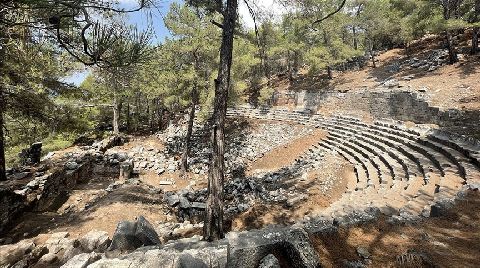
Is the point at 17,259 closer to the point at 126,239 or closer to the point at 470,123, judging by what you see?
the point at 126,239

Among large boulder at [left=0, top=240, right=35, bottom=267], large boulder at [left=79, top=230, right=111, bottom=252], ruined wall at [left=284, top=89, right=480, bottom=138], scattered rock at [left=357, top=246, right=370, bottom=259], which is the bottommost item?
large boulder at [left=79, top=230, right=111, bottom=252]

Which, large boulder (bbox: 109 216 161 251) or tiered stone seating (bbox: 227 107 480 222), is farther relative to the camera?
tiered stone seating (bbox: 227 107 480 222)

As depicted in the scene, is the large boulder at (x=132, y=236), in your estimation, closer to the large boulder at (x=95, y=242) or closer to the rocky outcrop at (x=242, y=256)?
the rocky outcrop at (x=242, y=256)

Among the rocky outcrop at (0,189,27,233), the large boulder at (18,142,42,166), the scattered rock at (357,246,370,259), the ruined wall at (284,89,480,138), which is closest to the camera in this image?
the scattered rock at (357,246,370,259)

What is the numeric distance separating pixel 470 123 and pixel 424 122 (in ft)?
9.72

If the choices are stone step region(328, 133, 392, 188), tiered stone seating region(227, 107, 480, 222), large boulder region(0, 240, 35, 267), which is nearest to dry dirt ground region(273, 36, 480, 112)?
tiered stone seating region(227, 107, 480, 222)

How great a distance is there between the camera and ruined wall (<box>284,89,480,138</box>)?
14453 mm

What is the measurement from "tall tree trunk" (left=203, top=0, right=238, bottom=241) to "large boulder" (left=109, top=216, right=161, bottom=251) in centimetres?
127

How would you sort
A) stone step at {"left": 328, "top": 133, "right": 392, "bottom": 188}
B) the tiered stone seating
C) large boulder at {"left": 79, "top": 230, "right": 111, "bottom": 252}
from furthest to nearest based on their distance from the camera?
stone step at {"left": 328, "top": 133, "right": 392, "bottom": 188} → the tiered stone seating → large boulder at {"left": 79, "top": 230, "right": 111, "bottom": 252}

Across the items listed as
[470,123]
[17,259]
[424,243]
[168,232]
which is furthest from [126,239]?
[470,123]

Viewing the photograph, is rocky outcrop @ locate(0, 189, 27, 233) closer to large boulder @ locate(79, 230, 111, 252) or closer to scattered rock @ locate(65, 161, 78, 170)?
large boulder @ locate(79, 230, 111, 252)

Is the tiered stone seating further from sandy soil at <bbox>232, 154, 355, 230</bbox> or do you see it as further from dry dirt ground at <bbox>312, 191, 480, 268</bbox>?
dry dirt ground at <bbox>312, 191, 480, 268</bbox>

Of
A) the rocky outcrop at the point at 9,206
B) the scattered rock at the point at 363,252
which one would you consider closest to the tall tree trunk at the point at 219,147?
the scattered rock at the point at 363,252

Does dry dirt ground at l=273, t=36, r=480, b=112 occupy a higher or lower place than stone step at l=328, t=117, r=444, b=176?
higher
